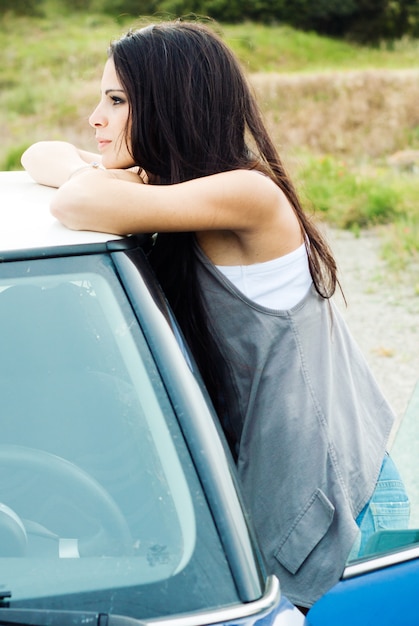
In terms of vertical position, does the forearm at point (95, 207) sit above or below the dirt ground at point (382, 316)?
above

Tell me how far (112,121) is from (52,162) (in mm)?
277

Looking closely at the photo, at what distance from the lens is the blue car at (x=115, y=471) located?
1.19 m

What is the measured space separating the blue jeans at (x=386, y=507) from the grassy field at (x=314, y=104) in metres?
5.38

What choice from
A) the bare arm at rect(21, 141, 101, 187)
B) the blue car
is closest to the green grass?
the bare arm at rect(21, 141, 101, 187)

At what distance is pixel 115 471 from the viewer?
1299 millimetres

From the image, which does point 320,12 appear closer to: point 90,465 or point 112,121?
point 112,121

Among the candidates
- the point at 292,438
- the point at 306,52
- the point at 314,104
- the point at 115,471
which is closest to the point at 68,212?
the point at 115,471

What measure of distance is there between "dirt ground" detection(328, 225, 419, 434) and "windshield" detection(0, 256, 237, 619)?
3.44m

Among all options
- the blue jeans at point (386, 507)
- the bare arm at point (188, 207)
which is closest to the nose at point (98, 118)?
the bare arm at point (188, 207)

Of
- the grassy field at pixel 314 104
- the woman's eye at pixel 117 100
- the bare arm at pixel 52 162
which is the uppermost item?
the woman's eye at pixel 117 100

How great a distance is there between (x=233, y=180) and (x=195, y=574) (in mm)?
710

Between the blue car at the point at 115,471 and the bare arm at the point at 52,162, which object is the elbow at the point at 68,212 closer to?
the blue car at the point at 115,471

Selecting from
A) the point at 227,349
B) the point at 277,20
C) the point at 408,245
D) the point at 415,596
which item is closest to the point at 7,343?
the point at 227,349

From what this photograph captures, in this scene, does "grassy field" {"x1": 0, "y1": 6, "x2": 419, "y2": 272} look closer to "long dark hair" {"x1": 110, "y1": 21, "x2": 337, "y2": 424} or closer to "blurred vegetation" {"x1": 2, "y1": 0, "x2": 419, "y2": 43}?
"blurred vegetation" {"x1": 2, "y1": 0, "x2": 419, "y2": 43}
